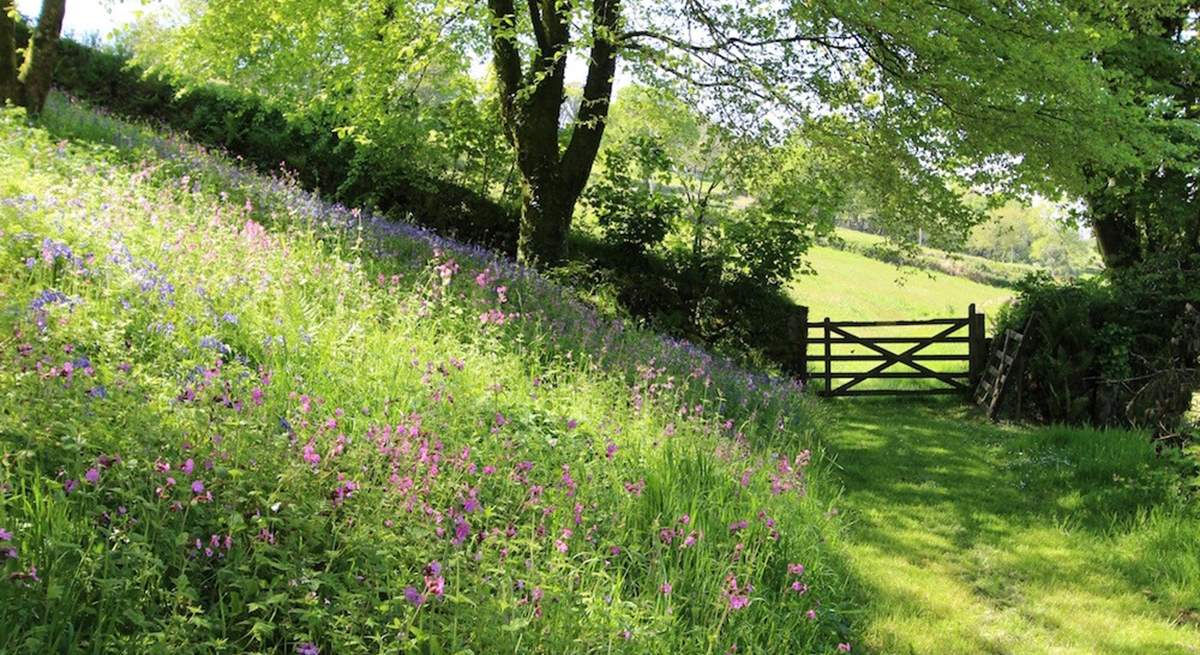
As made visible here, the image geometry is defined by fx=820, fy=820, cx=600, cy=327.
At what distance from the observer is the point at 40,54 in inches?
462

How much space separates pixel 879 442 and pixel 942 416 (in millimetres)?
3906

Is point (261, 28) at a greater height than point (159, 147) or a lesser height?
greater

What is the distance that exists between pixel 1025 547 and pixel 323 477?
257 inches

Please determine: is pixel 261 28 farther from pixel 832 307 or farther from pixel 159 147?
pixel 832 307

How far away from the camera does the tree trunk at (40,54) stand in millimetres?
11695

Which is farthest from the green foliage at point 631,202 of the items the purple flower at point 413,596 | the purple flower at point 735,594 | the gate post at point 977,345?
the purple flower at point 413,596

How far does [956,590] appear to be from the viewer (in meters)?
6.29

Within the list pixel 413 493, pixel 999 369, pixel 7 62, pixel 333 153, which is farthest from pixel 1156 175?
pixel 7 62

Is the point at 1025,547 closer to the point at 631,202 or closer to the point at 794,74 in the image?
the point at 794,74

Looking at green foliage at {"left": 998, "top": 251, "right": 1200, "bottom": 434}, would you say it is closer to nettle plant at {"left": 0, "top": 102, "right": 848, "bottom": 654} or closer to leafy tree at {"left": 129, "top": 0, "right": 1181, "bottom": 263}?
leafy tree at {"left": 129, "top": 0, "right": 1181, "bottom": 263}

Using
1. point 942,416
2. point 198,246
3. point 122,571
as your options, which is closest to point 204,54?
point 198,246

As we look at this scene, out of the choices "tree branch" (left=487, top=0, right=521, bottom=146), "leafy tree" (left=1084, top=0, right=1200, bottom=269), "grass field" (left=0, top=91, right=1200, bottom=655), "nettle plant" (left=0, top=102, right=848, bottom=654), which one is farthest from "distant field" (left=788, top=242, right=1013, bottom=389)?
"nettle plant" (left=0, top=102, right=848, bottom=654)

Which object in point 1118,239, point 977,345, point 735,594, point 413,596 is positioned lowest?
point 735,594

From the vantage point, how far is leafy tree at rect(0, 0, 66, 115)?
1152 cm
